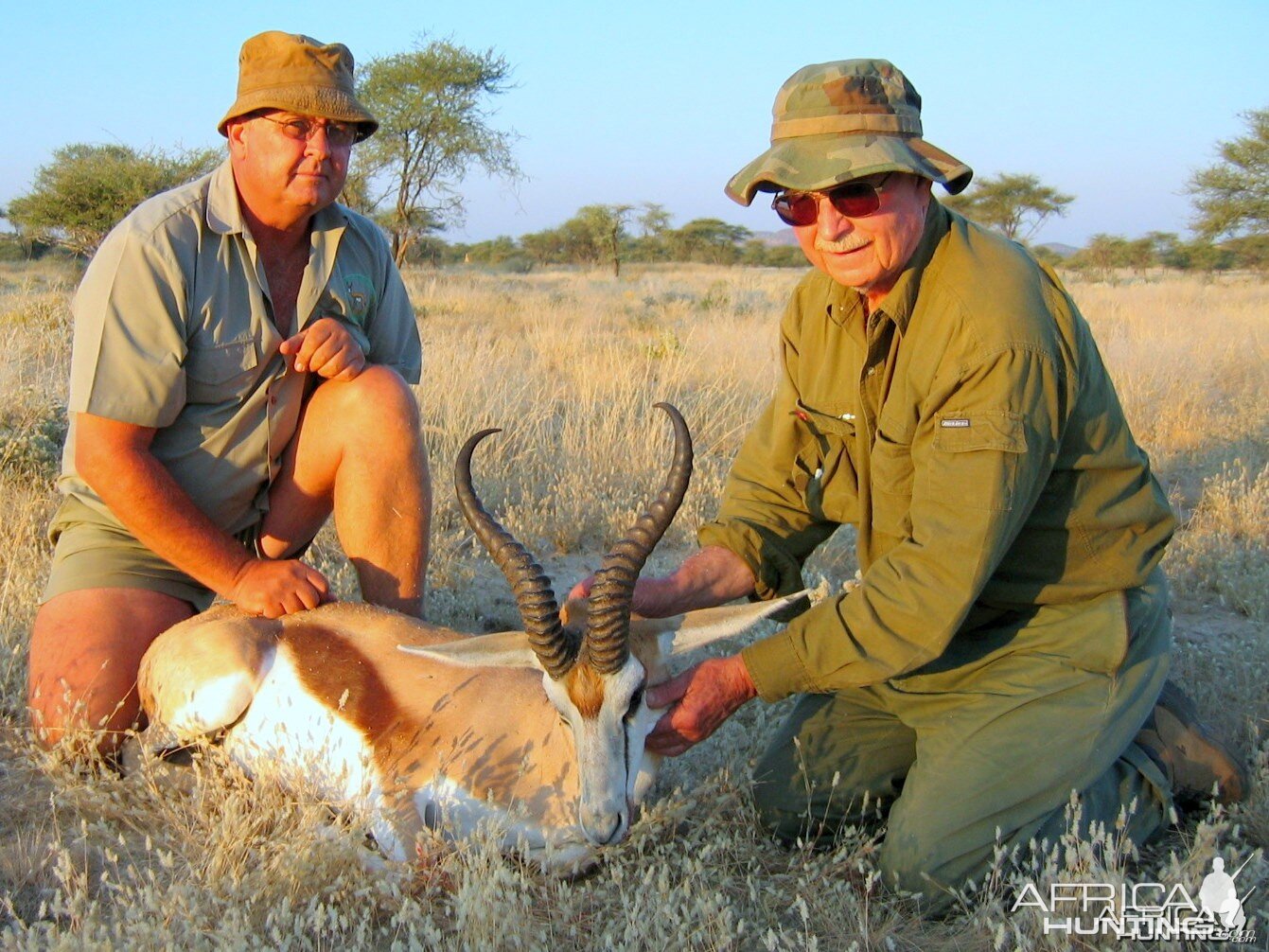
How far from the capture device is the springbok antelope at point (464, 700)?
3320mm

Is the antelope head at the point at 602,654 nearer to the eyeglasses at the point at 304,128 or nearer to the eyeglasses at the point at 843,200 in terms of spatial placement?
the eyeglasses at the point at 843,200

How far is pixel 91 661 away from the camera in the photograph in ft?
13.7

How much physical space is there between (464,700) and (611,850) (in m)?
0.80

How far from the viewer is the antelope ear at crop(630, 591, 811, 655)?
347cm

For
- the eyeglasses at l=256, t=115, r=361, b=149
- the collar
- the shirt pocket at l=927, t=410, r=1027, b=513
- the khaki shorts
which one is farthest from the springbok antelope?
the eyeglasses at l=256, t=115, r=361, b=149

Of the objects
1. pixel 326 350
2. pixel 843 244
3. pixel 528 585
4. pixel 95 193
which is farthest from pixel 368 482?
pixel 95 193

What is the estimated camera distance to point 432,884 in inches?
136

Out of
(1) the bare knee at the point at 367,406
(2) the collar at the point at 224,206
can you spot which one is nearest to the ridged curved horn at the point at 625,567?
(1) the bare knee at the point at 367,406

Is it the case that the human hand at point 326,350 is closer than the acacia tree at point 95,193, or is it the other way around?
the human hand at point 326,350

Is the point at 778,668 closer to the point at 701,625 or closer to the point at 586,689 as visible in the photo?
the point at 701,625

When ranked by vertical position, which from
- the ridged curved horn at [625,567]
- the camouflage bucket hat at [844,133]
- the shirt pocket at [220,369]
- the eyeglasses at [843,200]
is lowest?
the ridged curved horn at [625,567]

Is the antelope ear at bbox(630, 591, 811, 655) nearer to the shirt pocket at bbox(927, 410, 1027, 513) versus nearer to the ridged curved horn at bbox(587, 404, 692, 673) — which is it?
the ridged curved horn at bbox(587, 404, 692, 673)

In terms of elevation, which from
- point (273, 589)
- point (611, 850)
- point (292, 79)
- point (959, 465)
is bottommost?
point (611, 850)

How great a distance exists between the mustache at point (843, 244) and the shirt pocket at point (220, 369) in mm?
2262
